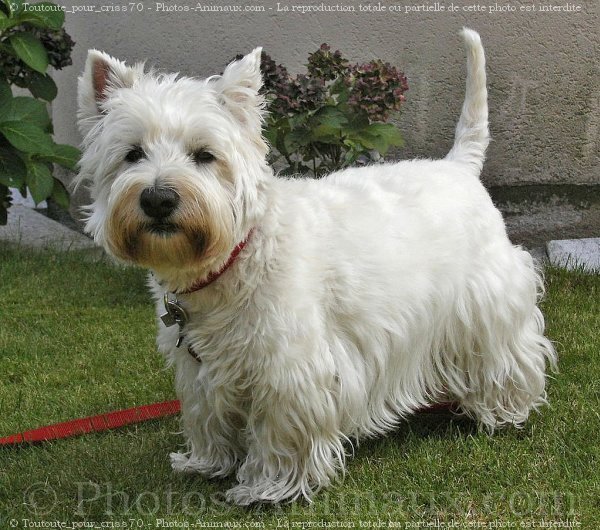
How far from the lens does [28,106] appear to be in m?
5.18

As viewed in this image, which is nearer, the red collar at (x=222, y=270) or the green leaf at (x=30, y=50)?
the red collar at (x=222, y=270)

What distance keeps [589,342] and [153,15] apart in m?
3.76

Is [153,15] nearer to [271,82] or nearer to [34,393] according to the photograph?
[271,82]

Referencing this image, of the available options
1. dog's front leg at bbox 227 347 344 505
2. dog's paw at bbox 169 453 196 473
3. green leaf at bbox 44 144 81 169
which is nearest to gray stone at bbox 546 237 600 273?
dog's front leg at bbox 227 347 344 505

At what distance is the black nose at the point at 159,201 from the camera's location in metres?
2.26

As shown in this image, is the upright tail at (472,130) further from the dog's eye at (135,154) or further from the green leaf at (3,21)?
the green leaf at (3,21)

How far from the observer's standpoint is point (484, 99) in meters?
3.34

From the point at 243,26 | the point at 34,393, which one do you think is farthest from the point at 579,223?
the point at 34,393

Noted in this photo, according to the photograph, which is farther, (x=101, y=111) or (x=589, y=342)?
(x=589, y=342)

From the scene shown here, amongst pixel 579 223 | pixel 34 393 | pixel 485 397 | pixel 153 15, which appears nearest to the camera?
pixel 485 397

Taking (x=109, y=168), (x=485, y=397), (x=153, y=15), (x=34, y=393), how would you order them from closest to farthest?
(x=109, y=168), (x=485, y=397), (x=34, y=393), (x=153, y=15)

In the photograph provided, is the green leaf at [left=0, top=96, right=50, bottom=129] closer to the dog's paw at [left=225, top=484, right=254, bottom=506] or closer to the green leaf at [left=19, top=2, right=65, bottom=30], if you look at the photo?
the green leaf at [left=19, top=2, right=65, bottom=30]

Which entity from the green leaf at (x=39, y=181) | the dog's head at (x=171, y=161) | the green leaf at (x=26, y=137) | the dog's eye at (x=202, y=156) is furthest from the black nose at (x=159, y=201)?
the green leaf at (x=39, y=181)

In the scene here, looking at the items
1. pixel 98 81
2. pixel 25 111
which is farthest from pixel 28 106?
pixel 98 81
